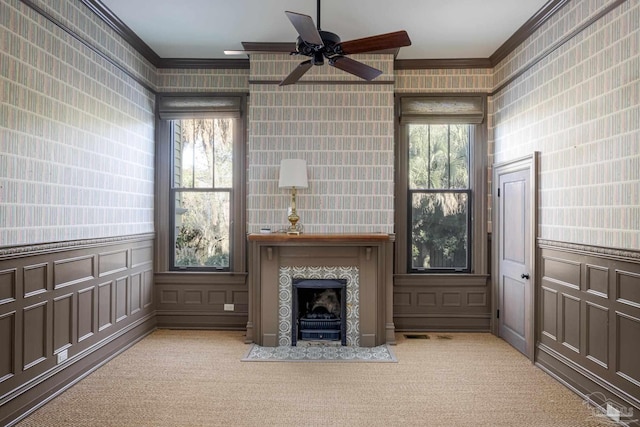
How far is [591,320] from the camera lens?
333cm

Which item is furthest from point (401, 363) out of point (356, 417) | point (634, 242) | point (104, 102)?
point (104, 102)

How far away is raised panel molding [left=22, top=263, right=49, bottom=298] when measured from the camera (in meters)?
3.04

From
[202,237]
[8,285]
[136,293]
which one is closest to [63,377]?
[8,285]

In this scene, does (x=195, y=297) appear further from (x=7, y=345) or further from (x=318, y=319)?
(x=7, y=345)

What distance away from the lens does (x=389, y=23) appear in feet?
14.0

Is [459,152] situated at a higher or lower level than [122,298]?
higher

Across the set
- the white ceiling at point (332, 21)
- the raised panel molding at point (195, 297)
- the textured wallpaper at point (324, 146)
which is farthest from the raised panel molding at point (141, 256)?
the white ceiling at point (332, 21)

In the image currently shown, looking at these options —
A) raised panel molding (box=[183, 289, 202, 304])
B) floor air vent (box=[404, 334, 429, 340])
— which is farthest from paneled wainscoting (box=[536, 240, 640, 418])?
raised panel molding (box=[183, 289, 202, 304])

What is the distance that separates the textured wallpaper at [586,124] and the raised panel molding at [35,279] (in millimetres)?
4194

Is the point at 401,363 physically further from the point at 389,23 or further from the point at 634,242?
the point at 389,23

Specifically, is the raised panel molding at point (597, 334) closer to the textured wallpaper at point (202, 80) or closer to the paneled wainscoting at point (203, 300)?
the paneled wainscoting at point (203, 300)

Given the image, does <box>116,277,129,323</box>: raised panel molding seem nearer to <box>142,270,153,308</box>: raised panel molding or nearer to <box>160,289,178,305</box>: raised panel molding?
<box>142,270,153,308</box>: raised panel molding

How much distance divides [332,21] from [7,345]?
12.4ft

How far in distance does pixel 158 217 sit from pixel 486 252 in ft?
13.3
